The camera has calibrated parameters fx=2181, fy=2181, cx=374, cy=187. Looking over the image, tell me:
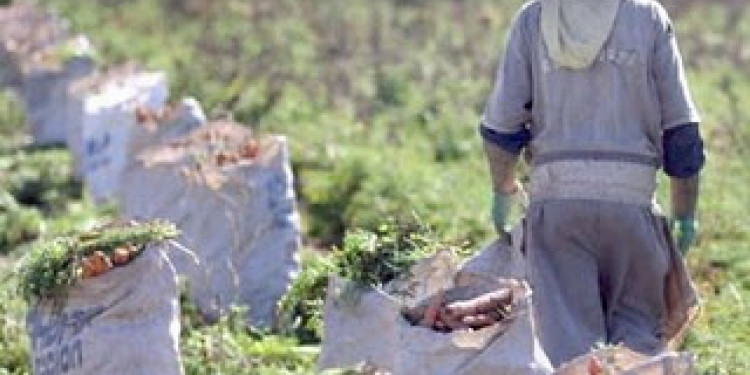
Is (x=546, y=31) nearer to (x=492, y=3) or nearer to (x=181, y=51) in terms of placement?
(x=181, y=51)

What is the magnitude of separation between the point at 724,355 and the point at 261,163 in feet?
8.23

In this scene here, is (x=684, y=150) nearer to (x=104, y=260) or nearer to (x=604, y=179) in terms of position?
(x=604, y=179)

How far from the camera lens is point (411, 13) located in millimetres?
16422

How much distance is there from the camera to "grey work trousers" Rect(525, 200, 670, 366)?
6234mm

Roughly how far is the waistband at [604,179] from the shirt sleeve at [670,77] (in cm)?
18

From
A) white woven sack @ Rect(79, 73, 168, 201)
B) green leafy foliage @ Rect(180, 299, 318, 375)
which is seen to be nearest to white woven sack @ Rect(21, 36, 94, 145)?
white woven sack @ Rect(79, 73, 168, 201)

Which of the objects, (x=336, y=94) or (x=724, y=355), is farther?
(x=336, y=94)

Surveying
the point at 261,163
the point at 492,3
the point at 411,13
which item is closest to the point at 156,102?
the point at 261,163

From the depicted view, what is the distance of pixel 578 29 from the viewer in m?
6.13

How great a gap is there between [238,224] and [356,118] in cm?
428

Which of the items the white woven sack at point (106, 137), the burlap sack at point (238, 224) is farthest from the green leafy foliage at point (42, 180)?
the burlap sack at point (238, 224)

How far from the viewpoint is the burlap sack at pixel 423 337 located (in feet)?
17.5

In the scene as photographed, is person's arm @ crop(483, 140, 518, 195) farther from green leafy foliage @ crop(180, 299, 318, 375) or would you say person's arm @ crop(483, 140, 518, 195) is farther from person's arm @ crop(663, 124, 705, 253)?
green leafy foliage @ crop(180, 299, 318, 375)

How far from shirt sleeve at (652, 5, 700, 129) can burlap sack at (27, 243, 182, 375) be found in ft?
4.90
